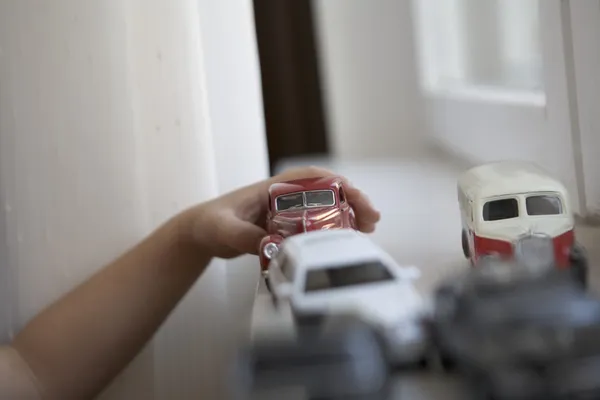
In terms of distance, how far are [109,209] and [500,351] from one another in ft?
1.47

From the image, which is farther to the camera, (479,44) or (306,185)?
(479,44)

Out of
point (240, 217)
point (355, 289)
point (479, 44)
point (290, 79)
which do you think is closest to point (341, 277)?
point (355, 289)

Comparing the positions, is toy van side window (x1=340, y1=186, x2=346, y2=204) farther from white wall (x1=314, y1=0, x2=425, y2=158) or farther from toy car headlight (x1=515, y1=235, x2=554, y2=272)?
white wall (x1=314, y1=0, x2=425, y2=158)

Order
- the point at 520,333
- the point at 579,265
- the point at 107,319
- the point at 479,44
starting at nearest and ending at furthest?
the point at 520,333, the point at 579,265, the point at 107,319, the point at 479,44

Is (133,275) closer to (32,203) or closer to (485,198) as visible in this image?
(32,203)

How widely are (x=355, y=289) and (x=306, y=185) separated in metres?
0.16

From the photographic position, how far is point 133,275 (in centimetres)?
58

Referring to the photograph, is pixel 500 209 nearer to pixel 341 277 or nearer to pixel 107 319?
pixel 341 277

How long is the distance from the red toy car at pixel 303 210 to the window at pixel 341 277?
10cm

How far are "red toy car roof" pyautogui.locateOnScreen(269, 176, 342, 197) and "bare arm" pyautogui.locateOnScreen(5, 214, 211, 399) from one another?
0.50ft

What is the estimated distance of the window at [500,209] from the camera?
0.38 m

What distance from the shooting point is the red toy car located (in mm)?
406

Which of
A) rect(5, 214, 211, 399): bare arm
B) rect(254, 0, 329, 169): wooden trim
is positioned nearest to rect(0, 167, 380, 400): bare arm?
rect(5, 214, 211, 399): bare arm

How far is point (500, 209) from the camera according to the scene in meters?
0.39
